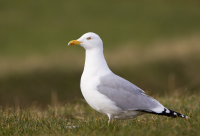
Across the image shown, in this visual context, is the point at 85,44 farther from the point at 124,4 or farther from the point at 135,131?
the point at 124,4

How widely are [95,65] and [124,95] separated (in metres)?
0.60

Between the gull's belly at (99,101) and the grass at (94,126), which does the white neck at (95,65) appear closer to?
the gull's belly at (99,101)

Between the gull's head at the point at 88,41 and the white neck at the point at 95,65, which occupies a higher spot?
the gull's head at the point at 88,41

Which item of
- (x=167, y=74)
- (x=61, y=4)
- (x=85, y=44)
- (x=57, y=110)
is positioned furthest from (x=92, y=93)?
(x=61, y=4)

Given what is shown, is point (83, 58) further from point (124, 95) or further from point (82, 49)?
point (124, 95)

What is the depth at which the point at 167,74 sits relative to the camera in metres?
9.74

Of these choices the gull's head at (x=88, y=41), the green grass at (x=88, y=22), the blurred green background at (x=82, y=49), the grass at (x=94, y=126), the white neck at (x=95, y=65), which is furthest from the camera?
the green grass at (x=88, y=22)

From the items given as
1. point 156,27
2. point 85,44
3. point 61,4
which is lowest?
point 85,44

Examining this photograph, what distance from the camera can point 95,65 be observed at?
14.0 ft

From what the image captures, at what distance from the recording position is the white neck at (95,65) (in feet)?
13.9

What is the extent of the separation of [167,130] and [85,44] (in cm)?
176

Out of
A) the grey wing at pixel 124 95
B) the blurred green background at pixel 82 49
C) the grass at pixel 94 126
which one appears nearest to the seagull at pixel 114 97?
the grey wing at pixel 124 95

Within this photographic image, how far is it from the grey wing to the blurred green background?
293cm

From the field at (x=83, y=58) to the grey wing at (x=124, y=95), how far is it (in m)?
0.23
